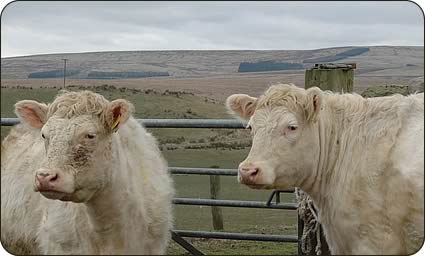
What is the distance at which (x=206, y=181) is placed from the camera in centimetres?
771

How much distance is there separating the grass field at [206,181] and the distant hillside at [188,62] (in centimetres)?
34

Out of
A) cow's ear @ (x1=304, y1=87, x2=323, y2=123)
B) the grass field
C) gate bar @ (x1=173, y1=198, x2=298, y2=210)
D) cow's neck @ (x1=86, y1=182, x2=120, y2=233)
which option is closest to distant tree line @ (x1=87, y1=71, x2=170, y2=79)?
the grass field

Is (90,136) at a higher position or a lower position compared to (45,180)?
higher

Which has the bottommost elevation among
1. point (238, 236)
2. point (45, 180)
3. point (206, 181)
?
point (238, 236)

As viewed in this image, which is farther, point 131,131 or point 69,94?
point 131,131

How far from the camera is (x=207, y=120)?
6.54m

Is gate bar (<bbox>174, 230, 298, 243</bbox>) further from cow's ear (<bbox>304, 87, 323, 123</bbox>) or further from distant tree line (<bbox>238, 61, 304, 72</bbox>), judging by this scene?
cow's ear (<bbox>304, 87, 323, 123</bbox>)

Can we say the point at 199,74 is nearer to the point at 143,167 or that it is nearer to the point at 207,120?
the point at 143,167

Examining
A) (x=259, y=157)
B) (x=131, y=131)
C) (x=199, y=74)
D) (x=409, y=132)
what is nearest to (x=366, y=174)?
(x=409, y=132)

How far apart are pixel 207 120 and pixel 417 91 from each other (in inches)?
74.4

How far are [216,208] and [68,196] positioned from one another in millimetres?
3531

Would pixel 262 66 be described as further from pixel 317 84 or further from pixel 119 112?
pixel 317 84

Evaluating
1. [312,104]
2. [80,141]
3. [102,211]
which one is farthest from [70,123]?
[312,104]

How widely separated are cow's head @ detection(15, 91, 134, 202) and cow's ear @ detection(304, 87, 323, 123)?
3.83 ft
